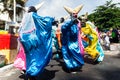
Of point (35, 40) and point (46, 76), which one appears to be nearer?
point (35, 40)

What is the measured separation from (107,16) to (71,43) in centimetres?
2986

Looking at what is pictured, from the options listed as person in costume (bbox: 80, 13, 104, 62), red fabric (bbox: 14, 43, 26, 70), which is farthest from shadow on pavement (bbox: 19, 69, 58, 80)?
person in costume (bbox: 80, 13, 104, 62)

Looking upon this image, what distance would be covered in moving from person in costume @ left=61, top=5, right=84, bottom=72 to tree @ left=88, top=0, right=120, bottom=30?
26986 millimetres

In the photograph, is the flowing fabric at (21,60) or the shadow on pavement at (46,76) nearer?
the flowing fabric at (21,60)

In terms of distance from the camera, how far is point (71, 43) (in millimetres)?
10664

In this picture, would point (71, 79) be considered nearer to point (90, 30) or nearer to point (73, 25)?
point (73, 25)

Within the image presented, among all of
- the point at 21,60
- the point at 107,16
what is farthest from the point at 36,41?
the point at 107,16

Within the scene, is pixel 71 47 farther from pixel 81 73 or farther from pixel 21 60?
pixel 21 60

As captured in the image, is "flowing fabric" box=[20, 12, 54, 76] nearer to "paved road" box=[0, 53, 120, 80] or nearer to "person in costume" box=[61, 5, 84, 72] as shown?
"paved road" box=[0, 53, 120, 80]

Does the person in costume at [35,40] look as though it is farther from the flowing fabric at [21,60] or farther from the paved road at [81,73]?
the paved road at [81,73]

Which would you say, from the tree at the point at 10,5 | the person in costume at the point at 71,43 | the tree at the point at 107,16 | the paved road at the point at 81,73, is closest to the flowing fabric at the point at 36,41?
the paved road at the point at 81,73

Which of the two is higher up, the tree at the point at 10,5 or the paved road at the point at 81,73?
the tree at the point at 10,5

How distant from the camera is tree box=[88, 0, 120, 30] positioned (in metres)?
38.4

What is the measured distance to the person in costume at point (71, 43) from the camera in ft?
34.1
